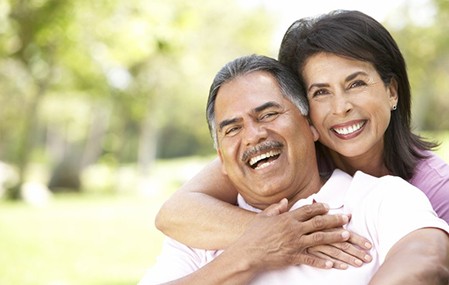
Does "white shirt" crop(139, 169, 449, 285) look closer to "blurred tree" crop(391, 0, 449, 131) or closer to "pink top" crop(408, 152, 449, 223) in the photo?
"pink top" crop(408, 152, 449, 223)

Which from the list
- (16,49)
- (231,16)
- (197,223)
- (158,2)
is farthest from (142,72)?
(197,223)

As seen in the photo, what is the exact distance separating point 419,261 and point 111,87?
22801 millimetres

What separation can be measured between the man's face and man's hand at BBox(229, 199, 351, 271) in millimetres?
283

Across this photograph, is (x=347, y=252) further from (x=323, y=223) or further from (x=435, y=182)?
(x=435, y=182)

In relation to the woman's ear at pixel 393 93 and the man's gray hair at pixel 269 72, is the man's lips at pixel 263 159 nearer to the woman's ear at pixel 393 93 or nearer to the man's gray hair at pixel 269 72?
the man's gray hair at pixel 269 72

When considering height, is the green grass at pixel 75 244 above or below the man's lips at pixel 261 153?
above

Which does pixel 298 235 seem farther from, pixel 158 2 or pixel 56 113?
pixel 56 113

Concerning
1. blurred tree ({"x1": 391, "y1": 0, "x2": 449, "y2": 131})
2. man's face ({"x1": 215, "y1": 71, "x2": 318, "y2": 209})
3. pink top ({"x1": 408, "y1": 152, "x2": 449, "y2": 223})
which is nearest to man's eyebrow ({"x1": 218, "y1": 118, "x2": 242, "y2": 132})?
man's face ({"x1": 215, "y1": 71, "x2": 318, "y2": 209})

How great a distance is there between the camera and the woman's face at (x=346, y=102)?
272 cm

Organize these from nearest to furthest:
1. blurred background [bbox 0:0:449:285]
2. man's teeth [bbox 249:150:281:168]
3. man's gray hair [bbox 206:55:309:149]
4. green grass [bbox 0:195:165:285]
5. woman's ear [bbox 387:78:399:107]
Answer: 1. man's teeth [bbox 249:150:281:168]
2. man's gray hair [bbox 206:55:309:149]
3. woman's ear [bbox 387:78:399:107]
4. green grass [bbox 0:195:165:285]
5. blurred background [bbox 0:0:449:285]

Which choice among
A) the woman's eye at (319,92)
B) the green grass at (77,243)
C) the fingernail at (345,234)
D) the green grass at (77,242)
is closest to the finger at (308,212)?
the fingernail at (345,234)

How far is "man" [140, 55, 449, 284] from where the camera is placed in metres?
2.29

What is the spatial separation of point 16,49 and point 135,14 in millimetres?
3469

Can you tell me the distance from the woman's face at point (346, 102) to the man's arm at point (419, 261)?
29.4 inches
